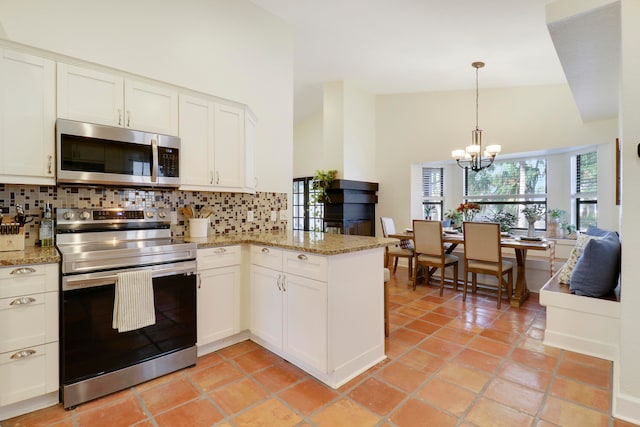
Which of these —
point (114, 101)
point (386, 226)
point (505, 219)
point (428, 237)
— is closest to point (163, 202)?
point (114, 101)

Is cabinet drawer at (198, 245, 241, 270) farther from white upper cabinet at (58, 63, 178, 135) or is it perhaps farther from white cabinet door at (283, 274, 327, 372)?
white upper cabinet at (58, 63, 178, 135)

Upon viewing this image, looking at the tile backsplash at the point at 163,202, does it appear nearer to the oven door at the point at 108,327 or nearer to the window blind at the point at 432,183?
the oven door at the point at 108,327

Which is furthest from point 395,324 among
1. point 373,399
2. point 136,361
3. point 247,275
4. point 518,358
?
point 136,361

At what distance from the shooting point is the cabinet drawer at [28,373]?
1.74 meters

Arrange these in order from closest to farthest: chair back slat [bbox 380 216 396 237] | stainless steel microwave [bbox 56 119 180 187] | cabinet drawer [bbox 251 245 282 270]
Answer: stainless steel microwave [bbox 56 119 180 187] → cabinet drawer [bbox 251 245 282 270] → chair back slat [bbox 380 216 396 237]

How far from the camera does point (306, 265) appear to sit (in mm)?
2164

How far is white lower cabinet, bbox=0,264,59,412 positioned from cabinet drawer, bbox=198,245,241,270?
88 cm

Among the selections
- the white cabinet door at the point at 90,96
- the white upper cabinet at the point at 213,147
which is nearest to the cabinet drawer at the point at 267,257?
the white upper cabinet at the point at 213,147

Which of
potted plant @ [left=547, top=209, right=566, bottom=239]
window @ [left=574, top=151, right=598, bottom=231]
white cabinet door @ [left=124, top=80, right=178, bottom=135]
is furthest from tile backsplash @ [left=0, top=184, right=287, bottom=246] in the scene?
window @ [left=574, top=151, right=598, bottom=231]

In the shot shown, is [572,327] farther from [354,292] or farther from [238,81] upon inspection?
[238,81]

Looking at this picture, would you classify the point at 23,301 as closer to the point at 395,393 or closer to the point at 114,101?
the point at 114,101

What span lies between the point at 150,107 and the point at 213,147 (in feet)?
1.88

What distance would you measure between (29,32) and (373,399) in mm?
3367

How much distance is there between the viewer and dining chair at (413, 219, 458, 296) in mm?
4188
